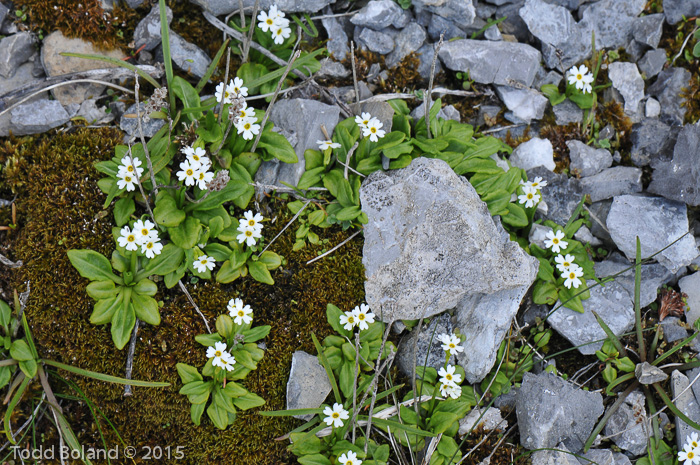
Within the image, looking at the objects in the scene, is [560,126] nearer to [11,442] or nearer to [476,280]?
[476,280]

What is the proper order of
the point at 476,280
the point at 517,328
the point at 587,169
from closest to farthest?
the point at 476,280
the point at 517,328
the point at 587,169

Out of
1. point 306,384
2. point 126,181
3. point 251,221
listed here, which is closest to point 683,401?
point 306,384

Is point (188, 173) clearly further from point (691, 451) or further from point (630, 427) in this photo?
point (691, 451)

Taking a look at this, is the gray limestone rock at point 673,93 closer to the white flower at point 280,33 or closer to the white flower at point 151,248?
the white flower at point 280,33

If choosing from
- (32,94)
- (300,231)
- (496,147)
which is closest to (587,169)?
(496,147)

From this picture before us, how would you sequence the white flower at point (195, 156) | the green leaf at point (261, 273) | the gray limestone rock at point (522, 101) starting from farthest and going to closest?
the gray limestone rock at point (522, 101) < the green leaf at point (261, 273) < the white flower at point (195, 156)

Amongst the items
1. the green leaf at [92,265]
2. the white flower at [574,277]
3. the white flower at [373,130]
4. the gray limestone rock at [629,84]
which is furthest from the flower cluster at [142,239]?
the gray limestone rock at [629,84]
